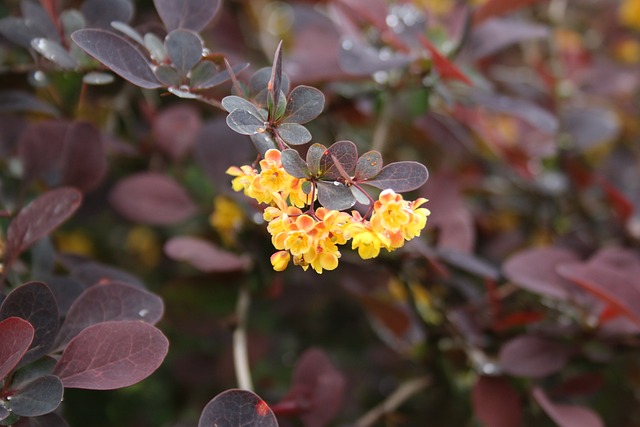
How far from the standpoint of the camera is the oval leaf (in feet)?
2.12

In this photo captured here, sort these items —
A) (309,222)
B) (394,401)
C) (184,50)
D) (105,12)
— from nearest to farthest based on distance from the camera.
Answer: (309,222) < (184,50) < (105,12) < (394,401)

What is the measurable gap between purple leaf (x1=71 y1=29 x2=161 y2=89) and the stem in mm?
376

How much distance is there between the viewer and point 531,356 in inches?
34.4

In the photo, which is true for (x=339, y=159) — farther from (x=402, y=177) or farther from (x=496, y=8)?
(x=496, y=8)

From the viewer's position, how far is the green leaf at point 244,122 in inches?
20.8

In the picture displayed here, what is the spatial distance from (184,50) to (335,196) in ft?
0.76

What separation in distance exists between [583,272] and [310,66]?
0.49 meters

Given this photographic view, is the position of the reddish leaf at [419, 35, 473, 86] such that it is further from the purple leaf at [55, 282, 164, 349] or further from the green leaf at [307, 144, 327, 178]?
the purple leaf at [55, 282, 164, 349]

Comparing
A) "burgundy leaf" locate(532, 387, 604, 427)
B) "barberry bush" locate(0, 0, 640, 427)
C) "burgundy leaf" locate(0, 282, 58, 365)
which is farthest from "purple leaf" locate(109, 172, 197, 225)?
"burgundy leaf" locate(532, 387, 604, 427)

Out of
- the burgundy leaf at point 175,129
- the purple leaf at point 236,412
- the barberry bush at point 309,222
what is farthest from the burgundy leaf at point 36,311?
the burgundy leaf at point 175,129

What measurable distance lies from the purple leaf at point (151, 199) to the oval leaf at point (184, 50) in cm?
37

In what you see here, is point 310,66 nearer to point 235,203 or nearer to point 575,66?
point 235,203

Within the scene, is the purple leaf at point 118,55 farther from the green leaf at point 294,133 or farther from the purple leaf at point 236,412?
the purple leaf at point 236,412

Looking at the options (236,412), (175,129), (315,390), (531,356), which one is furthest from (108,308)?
(531,356)
